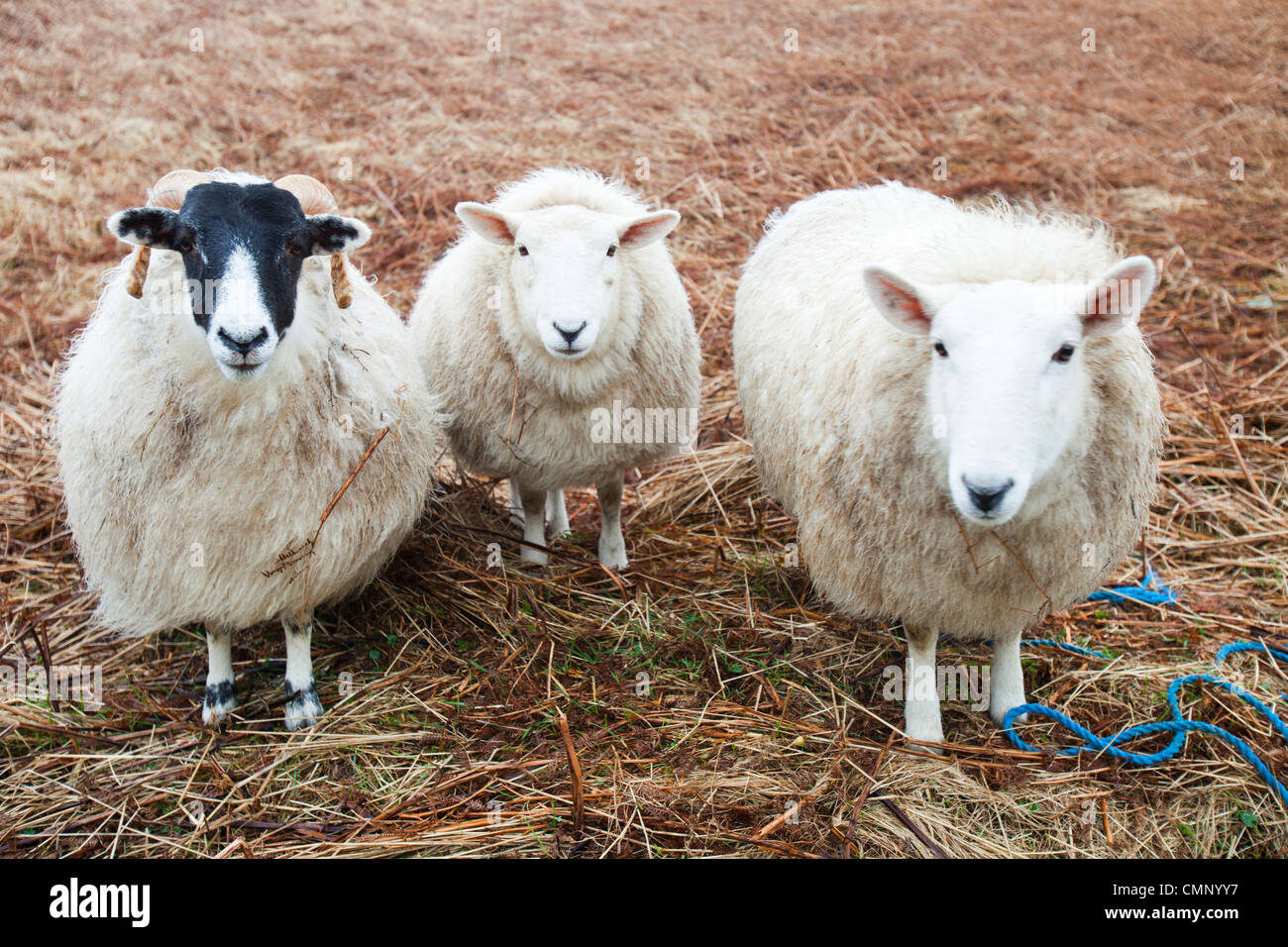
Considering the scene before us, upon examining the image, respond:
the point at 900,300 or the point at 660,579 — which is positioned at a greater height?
the point at 900,300

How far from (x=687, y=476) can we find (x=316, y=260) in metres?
2.49

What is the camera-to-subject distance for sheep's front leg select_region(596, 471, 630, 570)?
4.38 m

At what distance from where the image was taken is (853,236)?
3.85 meters

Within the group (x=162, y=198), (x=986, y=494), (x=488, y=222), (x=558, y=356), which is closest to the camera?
(x=986, y=494)

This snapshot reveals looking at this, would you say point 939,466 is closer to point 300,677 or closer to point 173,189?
point 300,677

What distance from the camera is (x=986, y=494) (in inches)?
93.1

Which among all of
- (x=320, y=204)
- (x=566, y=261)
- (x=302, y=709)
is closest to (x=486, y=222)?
(x=566, y=261)

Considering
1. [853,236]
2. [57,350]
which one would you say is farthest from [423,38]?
[853,236]

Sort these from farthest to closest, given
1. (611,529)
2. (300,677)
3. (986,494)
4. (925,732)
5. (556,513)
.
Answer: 1. (556,513)
2. (611,529)
3. (300,677)
4. (925,732)
5. (986,494)

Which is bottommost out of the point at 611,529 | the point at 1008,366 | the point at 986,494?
the point at 611,529

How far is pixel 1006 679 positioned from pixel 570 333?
198 centimetres

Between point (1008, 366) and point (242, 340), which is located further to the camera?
point (242, 340)

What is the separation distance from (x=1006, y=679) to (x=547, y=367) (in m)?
2.13

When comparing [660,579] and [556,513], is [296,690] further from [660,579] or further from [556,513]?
[556,513]
